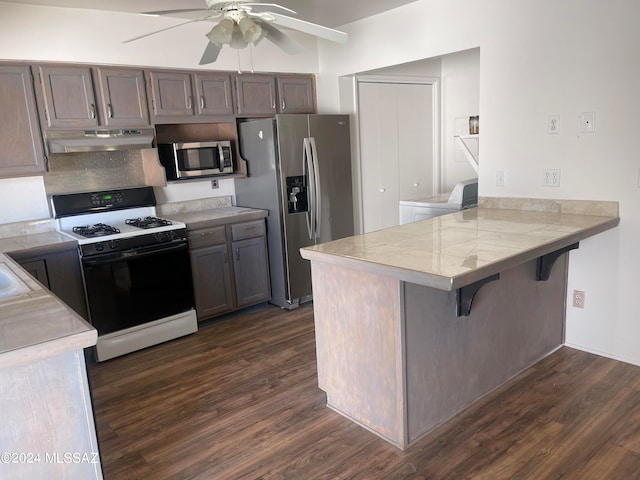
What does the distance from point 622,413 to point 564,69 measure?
6.44ft

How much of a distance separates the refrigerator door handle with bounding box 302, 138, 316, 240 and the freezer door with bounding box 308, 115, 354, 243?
64 mm

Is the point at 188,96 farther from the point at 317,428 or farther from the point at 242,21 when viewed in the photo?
the point at 317,428

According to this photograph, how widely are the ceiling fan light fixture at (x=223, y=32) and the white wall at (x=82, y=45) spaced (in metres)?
1.55

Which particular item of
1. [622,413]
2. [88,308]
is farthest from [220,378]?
[622,413]

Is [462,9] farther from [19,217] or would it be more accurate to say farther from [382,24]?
[19,217]

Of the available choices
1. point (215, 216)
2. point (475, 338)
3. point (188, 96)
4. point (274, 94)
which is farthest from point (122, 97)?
point (475, 338)

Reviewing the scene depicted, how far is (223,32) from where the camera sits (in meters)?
2.29

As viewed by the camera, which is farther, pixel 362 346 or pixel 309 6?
pixel 309 6

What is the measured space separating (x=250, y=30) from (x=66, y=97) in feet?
5.75

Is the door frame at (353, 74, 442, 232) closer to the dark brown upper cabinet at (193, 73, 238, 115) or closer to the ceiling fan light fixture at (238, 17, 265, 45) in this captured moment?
the dark brown upper cabinet at (193, 73, 238, 115)

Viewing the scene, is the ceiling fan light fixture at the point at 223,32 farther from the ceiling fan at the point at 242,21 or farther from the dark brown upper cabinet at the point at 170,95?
the dark brown upper cabinet at the point at 170,95

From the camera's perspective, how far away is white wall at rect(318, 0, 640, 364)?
8.75ft

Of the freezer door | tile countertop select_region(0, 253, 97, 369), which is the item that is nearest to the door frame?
the freezer door

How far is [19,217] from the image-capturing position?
342 centimetres
